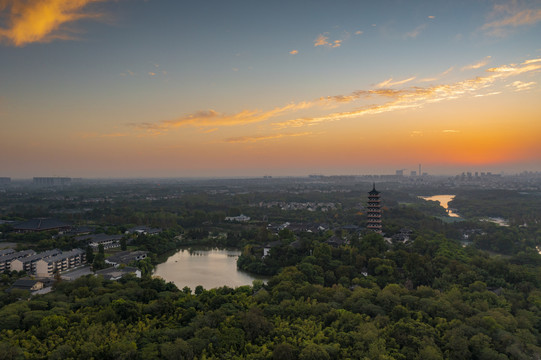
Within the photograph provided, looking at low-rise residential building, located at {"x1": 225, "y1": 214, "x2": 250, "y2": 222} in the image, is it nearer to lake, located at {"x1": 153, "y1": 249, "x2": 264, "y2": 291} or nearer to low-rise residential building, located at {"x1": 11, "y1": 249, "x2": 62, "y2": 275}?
lake, located at {"x1": 153, "y1": 249, "x2": 264, "y2": 291}

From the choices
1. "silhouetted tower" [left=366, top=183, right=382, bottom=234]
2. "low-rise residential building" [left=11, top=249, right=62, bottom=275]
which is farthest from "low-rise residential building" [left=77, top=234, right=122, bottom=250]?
"silhouetted tower" [left=366, top=183, right=382, bottom=234]

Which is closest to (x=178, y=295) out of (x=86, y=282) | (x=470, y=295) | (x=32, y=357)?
(x=86, y=282)

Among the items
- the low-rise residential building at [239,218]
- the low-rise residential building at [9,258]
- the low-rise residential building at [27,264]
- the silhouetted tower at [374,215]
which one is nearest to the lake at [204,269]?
the low-rise residential building at [27,264]

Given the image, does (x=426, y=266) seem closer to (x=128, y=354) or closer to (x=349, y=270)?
(x=349, y=270)

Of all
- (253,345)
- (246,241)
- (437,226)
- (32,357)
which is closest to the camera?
(32,357)

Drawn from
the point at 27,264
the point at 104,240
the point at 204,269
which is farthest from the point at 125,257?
the point at 104,240

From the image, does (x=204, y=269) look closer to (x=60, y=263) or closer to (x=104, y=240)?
(x=60, y=263)

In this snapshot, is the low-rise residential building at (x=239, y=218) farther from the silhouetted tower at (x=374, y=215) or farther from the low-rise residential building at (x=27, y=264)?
the low-rise residential building at (x=27, y=264)
